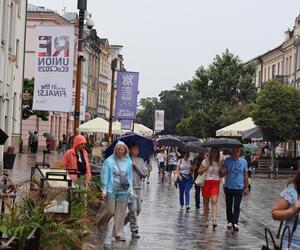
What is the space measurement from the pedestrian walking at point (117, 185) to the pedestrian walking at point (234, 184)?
11.0 feet

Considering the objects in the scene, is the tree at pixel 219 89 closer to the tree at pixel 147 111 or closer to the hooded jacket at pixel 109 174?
the hooded jacket at pixel 109 174

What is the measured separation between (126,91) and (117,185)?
68.4ft

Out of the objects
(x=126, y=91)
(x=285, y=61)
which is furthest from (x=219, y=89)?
(x=126, y=91)

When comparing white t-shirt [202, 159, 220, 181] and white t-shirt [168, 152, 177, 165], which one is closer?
white t-shirt [202, 159, 220, 181]

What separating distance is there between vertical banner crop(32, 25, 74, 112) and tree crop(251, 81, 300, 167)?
25940 mm

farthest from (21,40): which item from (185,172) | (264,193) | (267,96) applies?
(185,172)

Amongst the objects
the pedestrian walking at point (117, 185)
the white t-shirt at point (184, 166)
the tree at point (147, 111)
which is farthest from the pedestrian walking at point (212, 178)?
the tree at point (147, 111)

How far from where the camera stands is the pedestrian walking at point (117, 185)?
1280 centimetres

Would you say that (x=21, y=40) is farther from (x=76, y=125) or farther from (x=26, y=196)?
(x=26, y=196)

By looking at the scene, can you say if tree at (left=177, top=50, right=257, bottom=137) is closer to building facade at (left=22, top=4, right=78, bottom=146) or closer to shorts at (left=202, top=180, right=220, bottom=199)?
building facade at (left=22, top=4, right=78, bottom=146)

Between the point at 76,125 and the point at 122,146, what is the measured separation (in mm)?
6369

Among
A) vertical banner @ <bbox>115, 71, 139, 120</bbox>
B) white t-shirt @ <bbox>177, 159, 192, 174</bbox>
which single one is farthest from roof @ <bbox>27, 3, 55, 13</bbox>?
white t-shirt @ <bbox>177, 159, 192, 174</bbox>

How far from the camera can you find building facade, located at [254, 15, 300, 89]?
6975 centimetres

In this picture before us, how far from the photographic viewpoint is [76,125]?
19000mm
